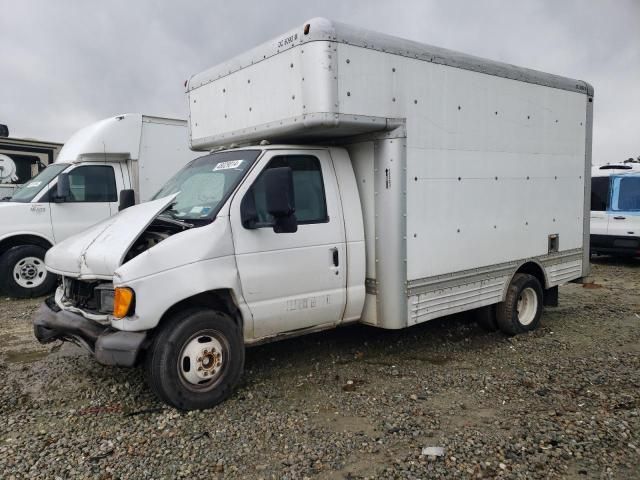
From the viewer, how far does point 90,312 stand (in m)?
4.40

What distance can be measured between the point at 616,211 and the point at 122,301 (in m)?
11.5

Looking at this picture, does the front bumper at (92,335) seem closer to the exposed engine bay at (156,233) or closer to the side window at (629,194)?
the exposed engine bay at (156,233)

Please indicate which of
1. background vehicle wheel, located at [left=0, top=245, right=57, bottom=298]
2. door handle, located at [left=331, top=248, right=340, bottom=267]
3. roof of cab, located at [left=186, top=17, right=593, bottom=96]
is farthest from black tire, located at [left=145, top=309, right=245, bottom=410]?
background vehicle wheel, located at [left=0, top=245, right=57, bottom=298]

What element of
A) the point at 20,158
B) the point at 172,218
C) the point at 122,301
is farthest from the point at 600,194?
the point at 20,158

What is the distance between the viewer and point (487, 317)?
6.50 m

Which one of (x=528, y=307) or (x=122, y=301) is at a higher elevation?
(x=122, y=301)

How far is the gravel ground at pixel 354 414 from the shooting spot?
354cm

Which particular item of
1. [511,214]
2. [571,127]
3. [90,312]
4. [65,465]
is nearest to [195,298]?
[90,312]

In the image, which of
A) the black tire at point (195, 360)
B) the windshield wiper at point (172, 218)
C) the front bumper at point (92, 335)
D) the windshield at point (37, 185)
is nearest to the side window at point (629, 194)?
the black tire at point (195, 360)

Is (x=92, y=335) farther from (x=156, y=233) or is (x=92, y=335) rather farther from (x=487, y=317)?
(x=487, y=317)

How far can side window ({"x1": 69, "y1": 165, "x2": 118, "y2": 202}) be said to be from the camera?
30.1 feet

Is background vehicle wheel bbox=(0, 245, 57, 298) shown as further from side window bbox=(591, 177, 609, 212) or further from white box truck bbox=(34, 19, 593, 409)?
side window bbox=(591, 177, 609, 212)

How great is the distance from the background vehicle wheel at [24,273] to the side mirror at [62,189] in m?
0.86

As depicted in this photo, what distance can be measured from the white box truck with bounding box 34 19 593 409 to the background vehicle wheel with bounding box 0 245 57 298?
439 cm
